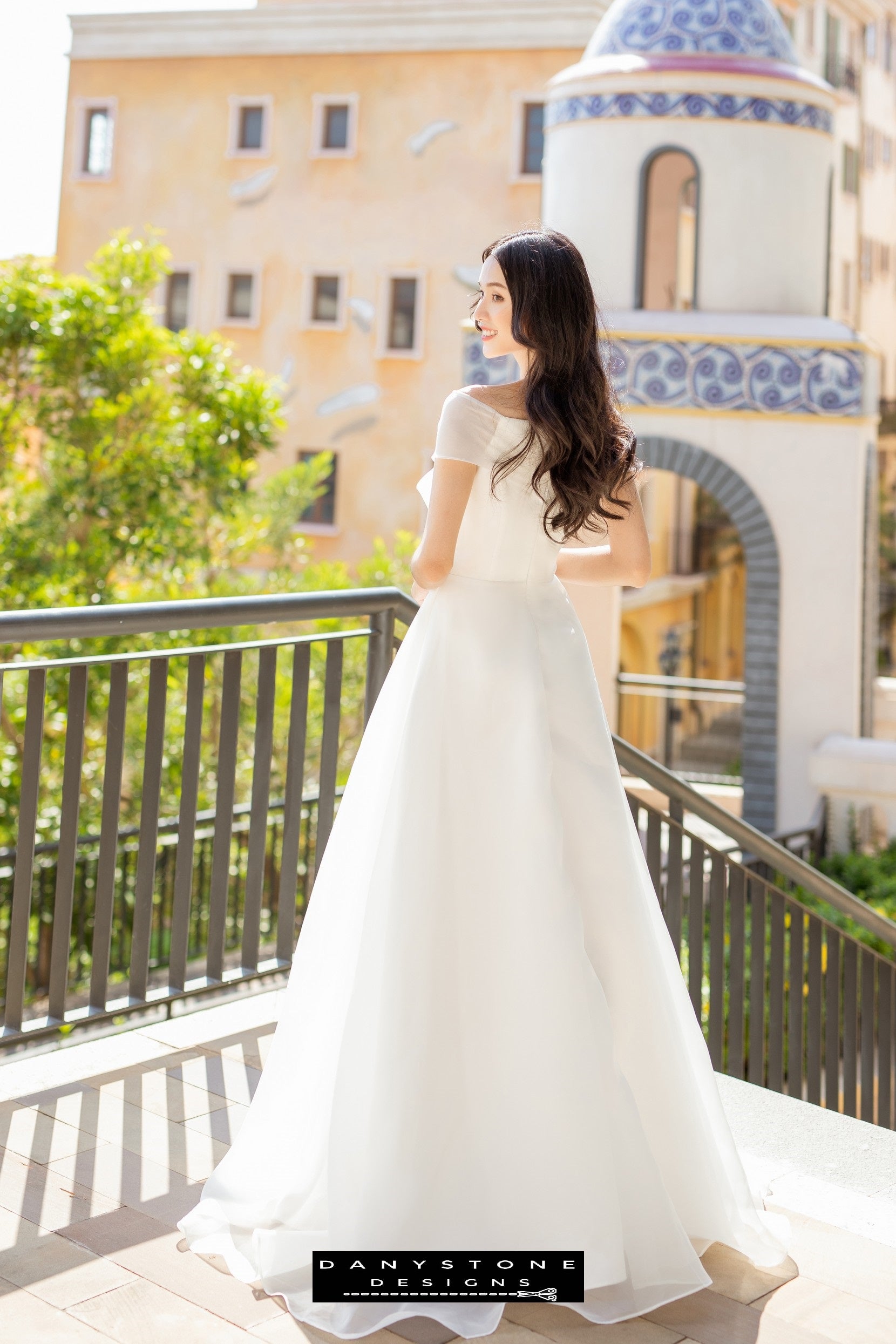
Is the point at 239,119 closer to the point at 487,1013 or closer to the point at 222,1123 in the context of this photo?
the point at 222,1123

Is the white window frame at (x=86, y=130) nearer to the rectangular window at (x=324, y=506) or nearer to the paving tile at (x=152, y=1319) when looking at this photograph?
the rectangular window at (x=324, y=506)

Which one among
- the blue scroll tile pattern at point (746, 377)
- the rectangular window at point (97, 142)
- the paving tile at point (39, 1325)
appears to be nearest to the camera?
the paving tile at point (39, 1325)

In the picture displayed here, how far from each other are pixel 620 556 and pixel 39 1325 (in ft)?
5.41

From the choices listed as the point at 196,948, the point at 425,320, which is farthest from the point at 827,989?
the point at 425,320

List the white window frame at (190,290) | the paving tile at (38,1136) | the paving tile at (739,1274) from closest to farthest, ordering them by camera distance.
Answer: the paving tile at (739,1274) < the paving tile at (38,1136) < the white window frame at (190,290)

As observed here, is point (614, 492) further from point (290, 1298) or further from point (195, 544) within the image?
point (195, 544)

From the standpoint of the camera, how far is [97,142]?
25141 mm

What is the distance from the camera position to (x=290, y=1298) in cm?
231

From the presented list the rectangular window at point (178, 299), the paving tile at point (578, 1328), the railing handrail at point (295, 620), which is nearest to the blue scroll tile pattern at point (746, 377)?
the railing handrail at point (295, 620)

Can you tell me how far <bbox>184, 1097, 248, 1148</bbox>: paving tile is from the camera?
2959 millimetres

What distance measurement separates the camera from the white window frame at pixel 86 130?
24906 mm

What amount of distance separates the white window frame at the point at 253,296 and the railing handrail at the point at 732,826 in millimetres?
21086

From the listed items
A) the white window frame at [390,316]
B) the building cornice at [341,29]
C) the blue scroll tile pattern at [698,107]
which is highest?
the building cornice at [341,29]

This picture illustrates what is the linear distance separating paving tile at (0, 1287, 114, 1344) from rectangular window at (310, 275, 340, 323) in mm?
22724
